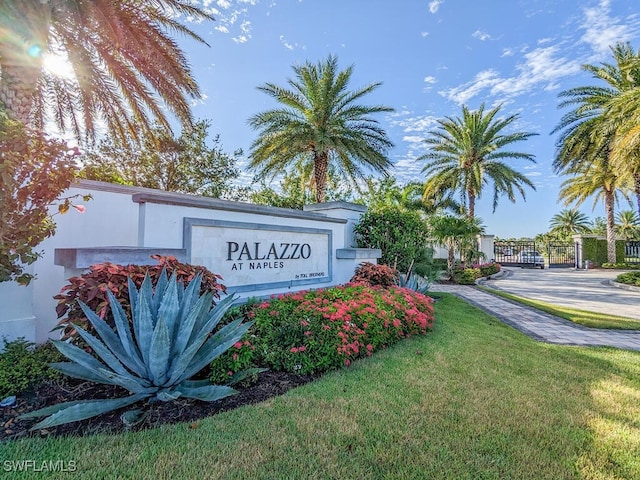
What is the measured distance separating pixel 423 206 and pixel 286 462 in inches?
763

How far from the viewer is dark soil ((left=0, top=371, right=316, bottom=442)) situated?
7.98ft

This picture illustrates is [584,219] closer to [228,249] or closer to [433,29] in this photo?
[433,29]

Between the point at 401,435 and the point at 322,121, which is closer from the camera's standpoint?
the point at 401,435

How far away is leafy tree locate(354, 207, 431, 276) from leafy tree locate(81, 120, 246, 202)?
352 inches

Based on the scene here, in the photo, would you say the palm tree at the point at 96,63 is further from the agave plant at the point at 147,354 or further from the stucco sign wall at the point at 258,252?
the agave plant at the point at 147,354

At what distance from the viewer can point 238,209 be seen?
5660mm

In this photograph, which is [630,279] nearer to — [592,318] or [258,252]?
[592,318]

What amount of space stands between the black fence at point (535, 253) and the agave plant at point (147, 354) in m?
30.4

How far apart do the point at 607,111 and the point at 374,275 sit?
1616 cm

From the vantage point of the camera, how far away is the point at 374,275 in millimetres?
8000

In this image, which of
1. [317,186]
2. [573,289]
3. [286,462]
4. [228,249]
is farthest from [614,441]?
[573,289]

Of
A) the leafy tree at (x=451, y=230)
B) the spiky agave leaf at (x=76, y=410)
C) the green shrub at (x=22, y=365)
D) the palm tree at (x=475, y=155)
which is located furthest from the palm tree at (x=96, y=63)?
the palm tree at (x=475, y=155)

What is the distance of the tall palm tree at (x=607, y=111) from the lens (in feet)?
43.1

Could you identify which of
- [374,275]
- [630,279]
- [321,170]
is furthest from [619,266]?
[374,275]
